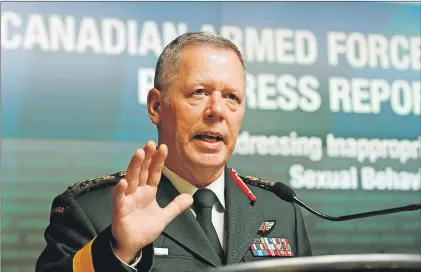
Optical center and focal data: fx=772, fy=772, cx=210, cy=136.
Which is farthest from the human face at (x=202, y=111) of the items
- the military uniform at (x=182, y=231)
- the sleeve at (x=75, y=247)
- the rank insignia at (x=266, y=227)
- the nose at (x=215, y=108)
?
the sleeve at (x=75, y=247)

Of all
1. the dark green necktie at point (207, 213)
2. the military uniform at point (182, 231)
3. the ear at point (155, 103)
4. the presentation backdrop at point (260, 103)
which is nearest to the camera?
the military uniform at point (182, 231)

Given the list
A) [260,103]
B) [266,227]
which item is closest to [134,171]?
[266,227]

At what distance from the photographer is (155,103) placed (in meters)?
2.28

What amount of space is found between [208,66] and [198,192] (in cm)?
36

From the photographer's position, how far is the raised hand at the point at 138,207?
160cm

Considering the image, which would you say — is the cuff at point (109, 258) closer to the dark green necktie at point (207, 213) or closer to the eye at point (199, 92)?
the dark green necktie at point (207, 213)

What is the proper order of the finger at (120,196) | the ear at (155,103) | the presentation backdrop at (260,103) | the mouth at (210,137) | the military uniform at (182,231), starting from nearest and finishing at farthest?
the finger at (120,196), the military uniform at (182,231), the mouth at (210,137), the ear at (155,103), the presentation backdrop at (260,103)

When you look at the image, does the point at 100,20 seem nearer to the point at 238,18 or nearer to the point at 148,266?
the point at 238,18

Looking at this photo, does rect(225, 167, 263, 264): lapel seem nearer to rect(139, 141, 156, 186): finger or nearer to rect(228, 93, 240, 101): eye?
rect(228, 93, 240, 101): eye

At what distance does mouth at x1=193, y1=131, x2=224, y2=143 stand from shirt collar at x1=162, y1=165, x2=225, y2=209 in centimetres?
12

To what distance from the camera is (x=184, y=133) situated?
2174mm

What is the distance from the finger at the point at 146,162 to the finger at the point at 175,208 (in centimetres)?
8

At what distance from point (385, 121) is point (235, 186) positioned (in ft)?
4.94

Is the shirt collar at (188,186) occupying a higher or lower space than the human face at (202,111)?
lower
